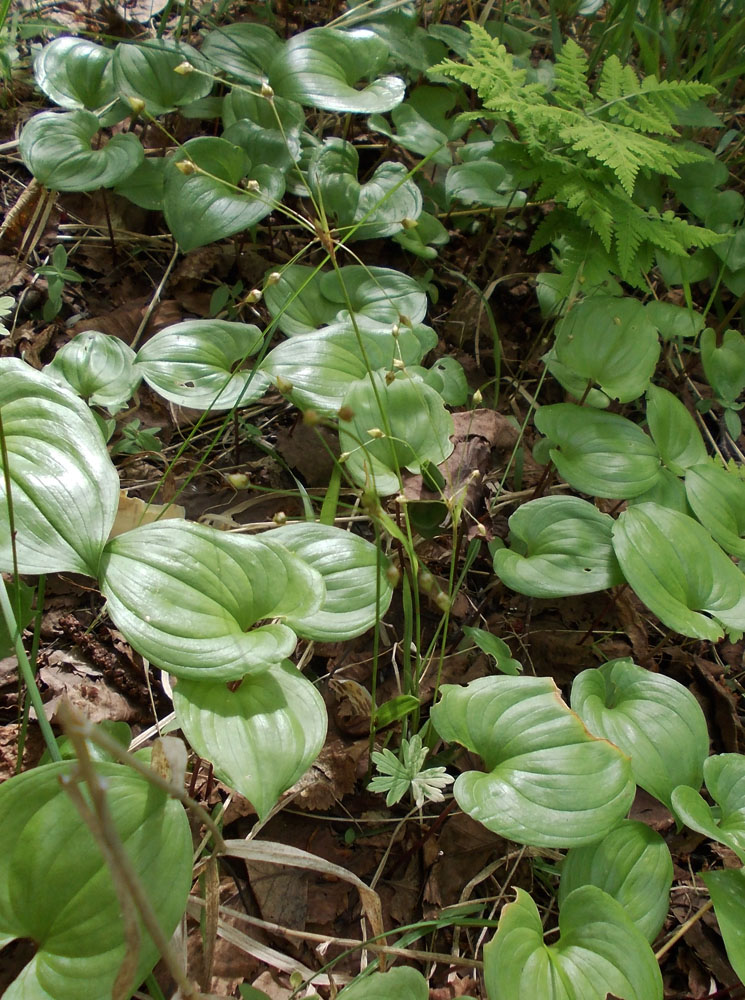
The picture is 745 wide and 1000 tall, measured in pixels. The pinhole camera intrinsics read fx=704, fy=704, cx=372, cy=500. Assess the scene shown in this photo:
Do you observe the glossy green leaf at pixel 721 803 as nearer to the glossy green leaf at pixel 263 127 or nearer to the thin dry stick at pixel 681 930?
the thin dry stick at pixel 681 930

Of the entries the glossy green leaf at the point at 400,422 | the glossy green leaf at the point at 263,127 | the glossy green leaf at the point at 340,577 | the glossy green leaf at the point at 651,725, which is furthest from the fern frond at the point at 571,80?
the glossy green leaf at the point at 651,725

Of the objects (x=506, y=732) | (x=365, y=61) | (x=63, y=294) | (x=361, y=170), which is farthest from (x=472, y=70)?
(x=506, y=732)

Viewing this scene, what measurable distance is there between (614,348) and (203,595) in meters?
1.33

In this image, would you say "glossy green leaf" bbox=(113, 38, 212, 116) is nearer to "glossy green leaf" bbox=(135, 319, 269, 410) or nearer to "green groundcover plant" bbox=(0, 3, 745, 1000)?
"green groundcover plant" bbox=(0, 3, 745, 1000)

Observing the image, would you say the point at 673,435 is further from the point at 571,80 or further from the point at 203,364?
the point at 203,364

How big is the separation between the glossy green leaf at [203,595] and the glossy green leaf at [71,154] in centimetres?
124

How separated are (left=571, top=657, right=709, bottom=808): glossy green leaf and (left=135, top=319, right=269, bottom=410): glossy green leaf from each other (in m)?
1.05

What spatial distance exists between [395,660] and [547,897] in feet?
1.96

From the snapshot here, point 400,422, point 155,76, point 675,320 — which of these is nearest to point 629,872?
point 400,422

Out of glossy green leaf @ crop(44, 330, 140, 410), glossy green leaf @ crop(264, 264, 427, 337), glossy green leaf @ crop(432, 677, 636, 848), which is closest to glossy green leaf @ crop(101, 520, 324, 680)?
glossy green leaf @ crop(432, 677, 636, 848)

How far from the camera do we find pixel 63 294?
2150 mm

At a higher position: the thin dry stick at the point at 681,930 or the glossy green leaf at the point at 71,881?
the glossy green leaf at the point at 71,881

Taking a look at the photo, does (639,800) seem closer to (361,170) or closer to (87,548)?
(87,548)

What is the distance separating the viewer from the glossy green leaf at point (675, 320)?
7.43ft
